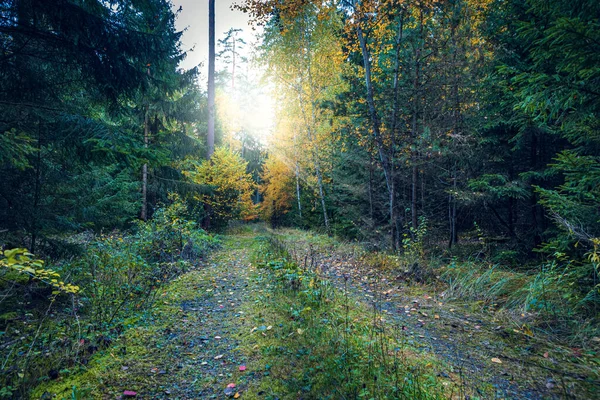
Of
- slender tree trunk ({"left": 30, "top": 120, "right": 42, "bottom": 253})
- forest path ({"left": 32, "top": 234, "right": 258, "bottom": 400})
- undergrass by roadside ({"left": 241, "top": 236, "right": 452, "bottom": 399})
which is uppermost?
slender tree trunk ({"left": 30, "top": 120, "right": 42, "bottom": 253})

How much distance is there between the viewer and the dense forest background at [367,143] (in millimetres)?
3867

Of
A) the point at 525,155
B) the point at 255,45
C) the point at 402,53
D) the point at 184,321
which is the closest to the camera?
the point at 184,321

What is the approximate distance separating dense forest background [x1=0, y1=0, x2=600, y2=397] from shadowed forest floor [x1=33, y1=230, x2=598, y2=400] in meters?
0.60

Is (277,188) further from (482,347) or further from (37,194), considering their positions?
(482,347)

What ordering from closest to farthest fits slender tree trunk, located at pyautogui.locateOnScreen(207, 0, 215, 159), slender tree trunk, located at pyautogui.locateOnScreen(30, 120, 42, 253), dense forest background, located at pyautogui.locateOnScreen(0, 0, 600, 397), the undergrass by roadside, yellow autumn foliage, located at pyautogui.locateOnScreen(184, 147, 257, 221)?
the undergrass by roadside, dense forest background, located at pyautogui.locateOnScreen(0, 0, 600, 397), slender tree trunk, located at pyautogui.locateOnScreen(30, 120, 42, 253), yellow autumn foliage, located at pyautogui.locateOnScreen(184, 147, 257, 221), slender tree trunk, located at pyautogui.locateOnScreen(207, 0, 215, 159)

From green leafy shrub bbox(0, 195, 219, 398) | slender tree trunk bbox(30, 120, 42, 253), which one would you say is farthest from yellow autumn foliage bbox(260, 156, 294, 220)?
slender tree trunk bbox(30, 120, 42, 253)

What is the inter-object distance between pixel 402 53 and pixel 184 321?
10223mm

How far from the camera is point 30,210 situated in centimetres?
479

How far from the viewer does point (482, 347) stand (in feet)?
11.1

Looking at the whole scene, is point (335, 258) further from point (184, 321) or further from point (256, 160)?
point (256, 160)

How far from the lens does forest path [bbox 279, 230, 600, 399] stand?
2.54 metres

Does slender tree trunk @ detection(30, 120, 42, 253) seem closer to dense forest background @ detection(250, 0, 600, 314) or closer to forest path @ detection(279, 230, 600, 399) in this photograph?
forest path @ detection(279, 230, 600, 399)

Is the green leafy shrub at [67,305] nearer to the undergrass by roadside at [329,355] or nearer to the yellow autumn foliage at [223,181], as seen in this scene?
the undergrass by roadside at [329,355]

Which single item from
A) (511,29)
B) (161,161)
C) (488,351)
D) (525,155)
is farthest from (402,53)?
(488,351)
